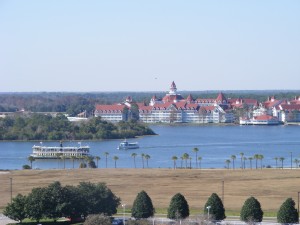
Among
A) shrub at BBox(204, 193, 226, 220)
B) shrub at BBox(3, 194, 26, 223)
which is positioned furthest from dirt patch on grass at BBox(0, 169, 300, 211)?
shrub at BBox(3, 194, 26, 223)

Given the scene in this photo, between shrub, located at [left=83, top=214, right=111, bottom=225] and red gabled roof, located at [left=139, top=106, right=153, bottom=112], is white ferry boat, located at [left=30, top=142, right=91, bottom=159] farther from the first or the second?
red gabled roof, located at [left=139, top=106, right=153, bottom=112]

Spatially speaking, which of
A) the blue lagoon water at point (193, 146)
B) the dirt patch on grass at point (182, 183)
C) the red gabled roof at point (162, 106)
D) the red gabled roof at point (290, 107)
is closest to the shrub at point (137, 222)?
the dirt patch on grass at point (182, 183)

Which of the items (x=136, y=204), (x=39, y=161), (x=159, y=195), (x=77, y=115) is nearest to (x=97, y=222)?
(x=136, y=204)

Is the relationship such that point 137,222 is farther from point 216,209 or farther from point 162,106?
point 162,106

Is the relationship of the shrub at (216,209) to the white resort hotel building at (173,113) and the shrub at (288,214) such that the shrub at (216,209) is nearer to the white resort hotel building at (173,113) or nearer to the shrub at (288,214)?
the shrub at (288,214)

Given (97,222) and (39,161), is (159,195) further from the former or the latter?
(39,161)

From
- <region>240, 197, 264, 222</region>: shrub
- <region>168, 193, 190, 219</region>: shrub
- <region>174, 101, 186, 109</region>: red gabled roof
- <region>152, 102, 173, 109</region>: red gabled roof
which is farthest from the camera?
<region>152, 102, 173, 109</region>: red gabled roof
